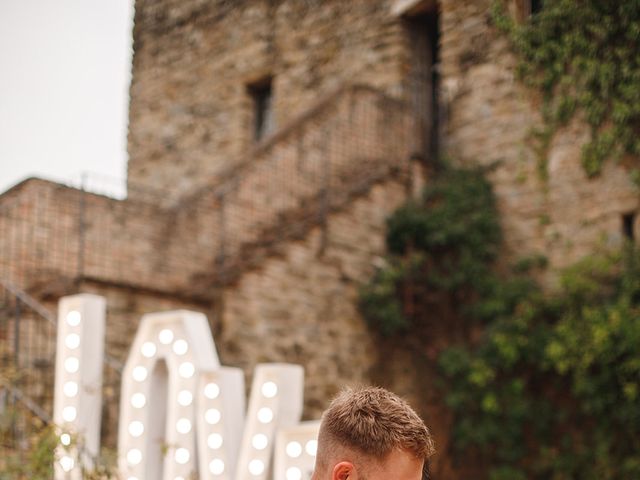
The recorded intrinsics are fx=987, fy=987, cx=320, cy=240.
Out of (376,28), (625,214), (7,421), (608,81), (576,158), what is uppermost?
(376,28)

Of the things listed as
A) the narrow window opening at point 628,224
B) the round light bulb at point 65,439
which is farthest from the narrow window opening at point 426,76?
the round light bulb at point 65,439

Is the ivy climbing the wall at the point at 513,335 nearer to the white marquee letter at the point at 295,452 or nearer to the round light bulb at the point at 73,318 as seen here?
the white marquee letter at the point at 295,452

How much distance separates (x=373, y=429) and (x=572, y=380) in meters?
8.81

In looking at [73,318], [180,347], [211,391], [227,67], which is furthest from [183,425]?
[227,67]

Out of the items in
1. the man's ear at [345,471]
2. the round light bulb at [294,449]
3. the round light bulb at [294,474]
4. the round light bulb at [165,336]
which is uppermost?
the round light bulb at [165,336]

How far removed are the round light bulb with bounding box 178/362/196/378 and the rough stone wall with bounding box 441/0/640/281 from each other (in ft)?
19.0

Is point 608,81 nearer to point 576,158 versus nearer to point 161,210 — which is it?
point 576,158

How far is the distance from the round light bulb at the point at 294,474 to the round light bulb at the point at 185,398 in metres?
0.80

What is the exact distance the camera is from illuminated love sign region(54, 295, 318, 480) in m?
6.19

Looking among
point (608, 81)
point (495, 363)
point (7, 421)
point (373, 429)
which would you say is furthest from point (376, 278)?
point (373, 429)

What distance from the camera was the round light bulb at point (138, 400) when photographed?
6531 mm

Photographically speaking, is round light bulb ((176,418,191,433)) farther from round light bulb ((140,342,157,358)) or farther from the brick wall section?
the brick wall section

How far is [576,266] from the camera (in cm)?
1059

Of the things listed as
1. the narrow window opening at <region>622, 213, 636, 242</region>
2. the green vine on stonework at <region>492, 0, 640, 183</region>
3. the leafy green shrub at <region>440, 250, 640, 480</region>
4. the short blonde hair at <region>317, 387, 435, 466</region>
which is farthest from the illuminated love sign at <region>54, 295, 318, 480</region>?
the green vine on stonework at <region>492, 0, 640, 183</region>
